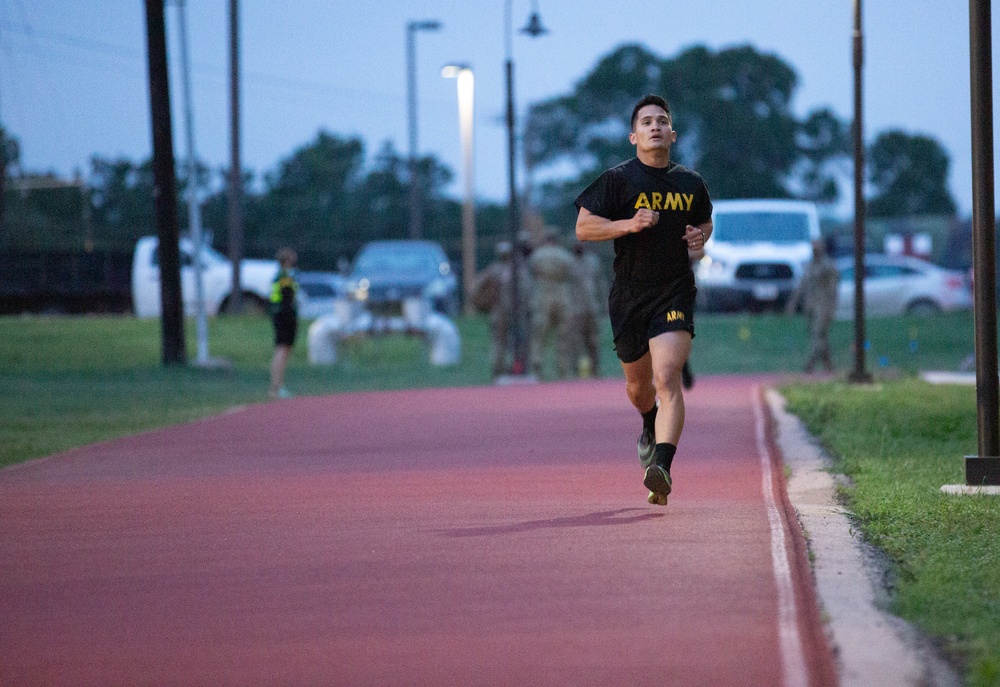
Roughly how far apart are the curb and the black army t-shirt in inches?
55.9

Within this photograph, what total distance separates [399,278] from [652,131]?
75.5 feet

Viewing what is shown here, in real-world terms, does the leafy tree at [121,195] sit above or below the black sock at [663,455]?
above

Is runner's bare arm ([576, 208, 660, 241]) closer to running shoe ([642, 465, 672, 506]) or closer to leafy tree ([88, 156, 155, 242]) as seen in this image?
running shoe ([642, 465, 672, 506])

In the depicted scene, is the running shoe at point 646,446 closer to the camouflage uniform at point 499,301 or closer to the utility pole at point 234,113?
the camouflage uniform at point 499,301

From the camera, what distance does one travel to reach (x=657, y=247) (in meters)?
8.27

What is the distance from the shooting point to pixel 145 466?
1119 cm

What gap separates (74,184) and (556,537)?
57.6 meters

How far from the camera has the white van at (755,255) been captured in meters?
33.2

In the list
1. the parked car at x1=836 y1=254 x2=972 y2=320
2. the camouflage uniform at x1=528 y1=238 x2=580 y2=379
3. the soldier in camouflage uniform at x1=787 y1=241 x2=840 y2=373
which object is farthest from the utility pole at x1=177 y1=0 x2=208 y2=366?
the parked car at x1=836 y1=254 x2=972 y2=320

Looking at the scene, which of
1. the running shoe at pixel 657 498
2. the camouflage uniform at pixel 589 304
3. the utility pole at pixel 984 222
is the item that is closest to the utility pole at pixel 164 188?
the camouflage uniform at pixel 589 304

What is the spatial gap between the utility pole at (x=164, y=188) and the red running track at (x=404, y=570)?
14028 mm

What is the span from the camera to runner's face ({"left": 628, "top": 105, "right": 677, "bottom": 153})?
8.21m

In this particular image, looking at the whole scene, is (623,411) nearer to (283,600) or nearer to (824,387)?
(824,387)

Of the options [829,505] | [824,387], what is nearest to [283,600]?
[829,505]
